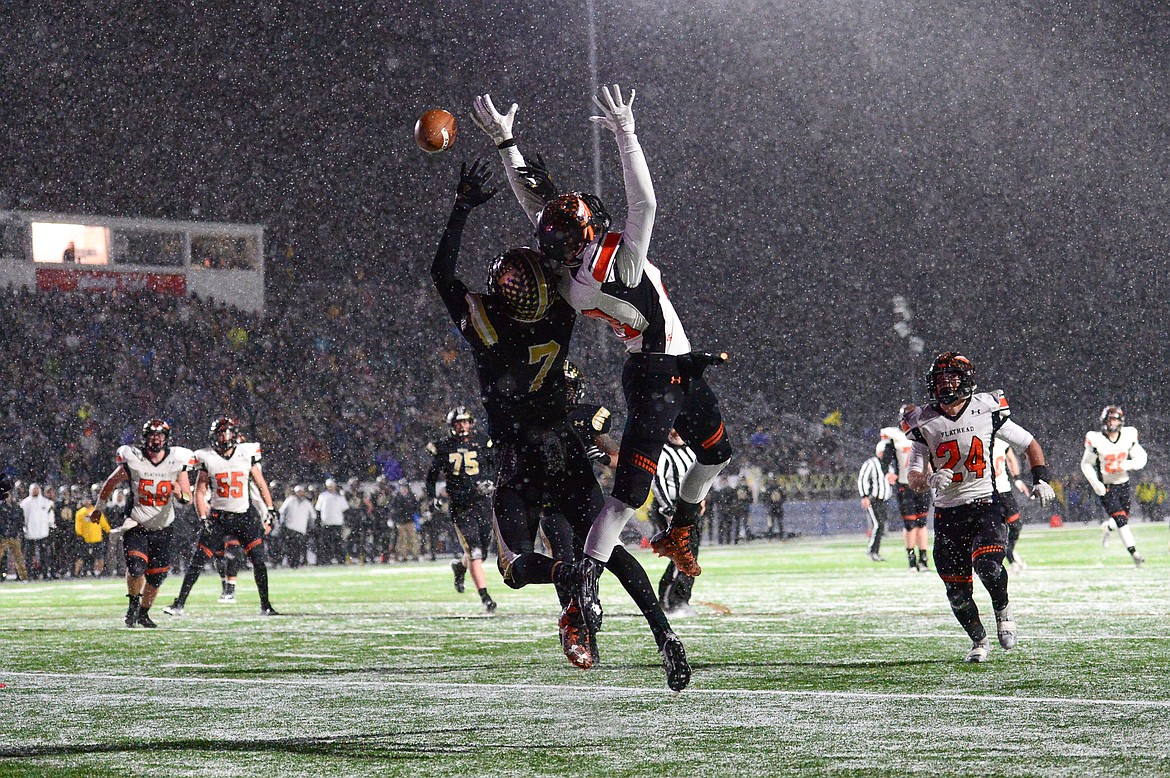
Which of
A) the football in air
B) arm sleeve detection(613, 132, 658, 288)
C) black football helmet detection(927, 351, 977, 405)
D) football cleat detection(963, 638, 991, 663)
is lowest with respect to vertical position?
football cleat detection(963, 638, 991, 663)

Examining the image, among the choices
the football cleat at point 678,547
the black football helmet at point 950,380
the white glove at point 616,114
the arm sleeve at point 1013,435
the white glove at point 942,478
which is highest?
the white glove at point 616,114

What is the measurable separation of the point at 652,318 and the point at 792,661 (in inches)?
127

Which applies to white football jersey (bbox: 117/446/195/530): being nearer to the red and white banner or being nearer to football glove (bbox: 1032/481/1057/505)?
football glove (bbox: 1032/481/1057/505)

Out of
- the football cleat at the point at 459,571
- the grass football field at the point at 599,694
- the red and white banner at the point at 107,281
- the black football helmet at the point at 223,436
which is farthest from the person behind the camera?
the red and white banner at the point at 107,281

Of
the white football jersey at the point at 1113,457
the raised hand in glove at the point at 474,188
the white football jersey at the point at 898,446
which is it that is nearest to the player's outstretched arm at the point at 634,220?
the raised hand in glove at the point at 474,188

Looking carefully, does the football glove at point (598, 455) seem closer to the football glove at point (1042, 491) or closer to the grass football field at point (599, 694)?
the grass football field at point (599, 694)

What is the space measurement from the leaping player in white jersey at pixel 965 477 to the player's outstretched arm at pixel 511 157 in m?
2.70

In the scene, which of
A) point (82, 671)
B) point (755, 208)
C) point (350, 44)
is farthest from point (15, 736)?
point (755, 208)

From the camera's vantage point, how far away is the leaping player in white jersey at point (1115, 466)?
58.4ft

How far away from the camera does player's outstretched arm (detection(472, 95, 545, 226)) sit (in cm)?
629

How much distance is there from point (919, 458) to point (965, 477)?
27 centimetres

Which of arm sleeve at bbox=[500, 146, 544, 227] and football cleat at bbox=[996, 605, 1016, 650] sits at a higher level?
arm sleeve at bbox=[500, 146, 544, 227]

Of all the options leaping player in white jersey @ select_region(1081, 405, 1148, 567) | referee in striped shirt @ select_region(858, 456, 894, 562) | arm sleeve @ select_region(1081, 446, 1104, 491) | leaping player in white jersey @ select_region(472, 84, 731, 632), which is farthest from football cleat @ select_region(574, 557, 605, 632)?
referee in striped shirt @ select_region(858, 456, 894, 562)

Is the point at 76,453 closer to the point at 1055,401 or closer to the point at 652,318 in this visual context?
the point at 652,318
